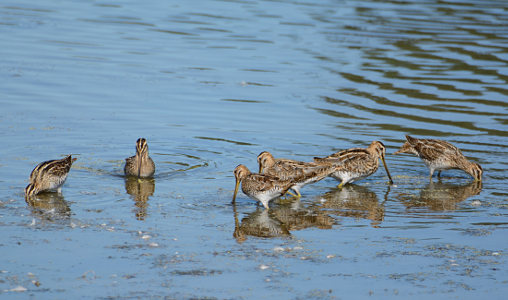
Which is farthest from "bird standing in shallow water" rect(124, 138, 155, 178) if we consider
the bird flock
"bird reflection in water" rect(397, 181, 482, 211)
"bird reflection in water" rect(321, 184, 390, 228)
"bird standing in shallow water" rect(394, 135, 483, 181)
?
"bird standing in shallow water" rect(394, 135, 483, 181)

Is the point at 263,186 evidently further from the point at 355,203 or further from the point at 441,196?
the point at 441,196

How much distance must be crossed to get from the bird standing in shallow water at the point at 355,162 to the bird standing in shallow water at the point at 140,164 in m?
2.68

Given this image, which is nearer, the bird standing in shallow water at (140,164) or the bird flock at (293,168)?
the bird flock at (293,168)

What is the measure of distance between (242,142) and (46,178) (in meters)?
4.84

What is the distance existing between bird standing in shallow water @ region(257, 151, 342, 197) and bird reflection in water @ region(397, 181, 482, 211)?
1.26 m

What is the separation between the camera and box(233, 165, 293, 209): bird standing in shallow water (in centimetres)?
1185

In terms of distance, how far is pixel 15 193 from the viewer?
39.5 ft

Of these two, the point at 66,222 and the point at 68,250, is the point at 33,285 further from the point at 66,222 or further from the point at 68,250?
the point at 66,222

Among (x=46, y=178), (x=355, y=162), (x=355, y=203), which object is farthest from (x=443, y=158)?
(x=46, y=178)

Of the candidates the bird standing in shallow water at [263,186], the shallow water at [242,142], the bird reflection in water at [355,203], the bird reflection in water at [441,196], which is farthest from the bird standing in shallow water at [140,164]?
the bird reflection in water at [441,196]

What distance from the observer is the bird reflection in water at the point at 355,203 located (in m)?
11.8

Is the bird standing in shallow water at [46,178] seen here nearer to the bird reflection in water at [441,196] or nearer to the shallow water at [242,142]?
the shallow water at [242,142]

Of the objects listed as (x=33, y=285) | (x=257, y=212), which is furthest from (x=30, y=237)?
(x=257, y=212)

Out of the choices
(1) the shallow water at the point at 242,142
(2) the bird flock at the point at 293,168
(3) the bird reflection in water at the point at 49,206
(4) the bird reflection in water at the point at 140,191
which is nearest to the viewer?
(1) the shallow water at the point at 242,142
